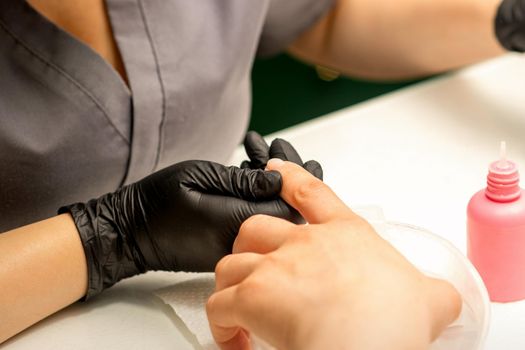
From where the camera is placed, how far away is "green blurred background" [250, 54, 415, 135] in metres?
1.81

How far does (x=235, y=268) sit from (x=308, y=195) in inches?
4.4

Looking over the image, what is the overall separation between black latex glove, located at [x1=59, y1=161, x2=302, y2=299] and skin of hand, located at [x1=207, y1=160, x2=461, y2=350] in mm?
79

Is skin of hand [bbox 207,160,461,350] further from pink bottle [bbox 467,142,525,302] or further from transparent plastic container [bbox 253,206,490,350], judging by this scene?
pink bottle [bbox 467,142,525,302]

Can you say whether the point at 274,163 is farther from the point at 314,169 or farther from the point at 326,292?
the point at 326,292

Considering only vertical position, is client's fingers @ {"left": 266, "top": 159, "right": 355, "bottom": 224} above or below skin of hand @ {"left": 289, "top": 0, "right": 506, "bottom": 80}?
above

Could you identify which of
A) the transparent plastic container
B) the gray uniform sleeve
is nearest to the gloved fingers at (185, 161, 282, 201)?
the transparent plastic container

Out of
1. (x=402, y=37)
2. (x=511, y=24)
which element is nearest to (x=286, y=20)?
(x=402, y=37)

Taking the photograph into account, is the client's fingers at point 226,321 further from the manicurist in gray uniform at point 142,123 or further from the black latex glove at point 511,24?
the black latex glove at point 511,24

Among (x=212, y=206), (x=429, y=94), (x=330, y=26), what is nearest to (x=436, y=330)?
(x=212, y=206)

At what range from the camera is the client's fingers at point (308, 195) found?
652 mm

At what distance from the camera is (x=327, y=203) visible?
662mm

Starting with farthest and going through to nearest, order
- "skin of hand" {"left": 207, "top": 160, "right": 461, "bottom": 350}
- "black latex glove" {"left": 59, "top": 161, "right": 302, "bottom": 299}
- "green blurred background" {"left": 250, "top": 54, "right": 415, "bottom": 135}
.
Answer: "green blurred background" {"left": 250, "top": 54, "right": 415, "bottom": 135} → "black latex glove" {"left": 59, "top": 161, "right": 302, "bottom": 299} → "skin of hand" {"left": 207, "top": 160, "right": 461, "bottom": 350}

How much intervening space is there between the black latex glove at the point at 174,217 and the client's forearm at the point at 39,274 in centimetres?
1

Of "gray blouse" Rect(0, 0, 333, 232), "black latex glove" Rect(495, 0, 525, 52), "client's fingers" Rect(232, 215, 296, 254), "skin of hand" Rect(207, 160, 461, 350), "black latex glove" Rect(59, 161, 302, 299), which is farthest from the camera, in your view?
"black latex glove" Rect(495, 0, 525, 52)
